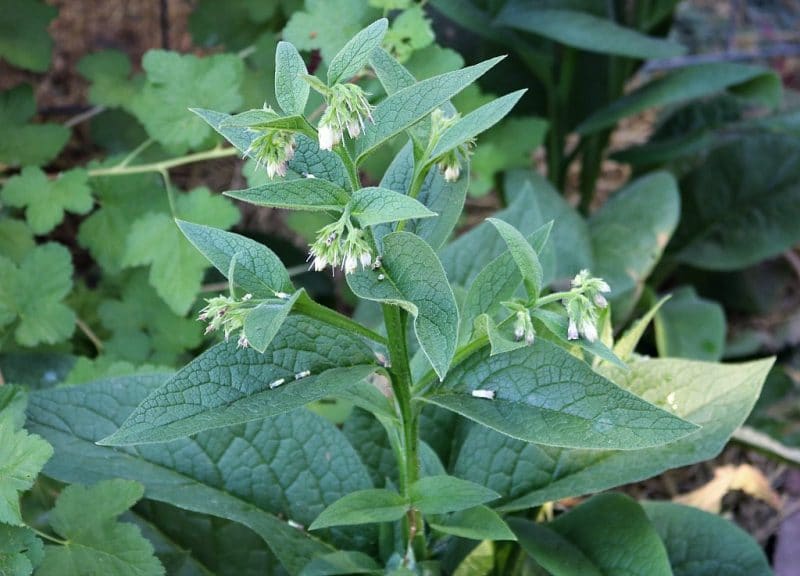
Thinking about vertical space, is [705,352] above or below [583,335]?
below

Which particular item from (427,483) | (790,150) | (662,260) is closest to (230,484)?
(427,483)

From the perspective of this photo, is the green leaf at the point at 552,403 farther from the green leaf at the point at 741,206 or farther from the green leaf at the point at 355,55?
the green leaf at the point at 741,206

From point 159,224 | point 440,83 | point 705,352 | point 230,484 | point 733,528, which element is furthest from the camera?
point 705,352

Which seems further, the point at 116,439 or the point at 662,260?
the point at 662,260

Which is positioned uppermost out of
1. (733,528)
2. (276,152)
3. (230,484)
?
(276,152)

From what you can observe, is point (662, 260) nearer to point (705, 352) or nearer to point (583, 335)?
point (705, 352)

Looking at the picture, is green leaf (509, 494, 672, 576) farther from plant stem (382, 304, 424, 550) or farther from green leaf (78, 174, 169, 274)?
green leaf (78, 174, 169, 274)

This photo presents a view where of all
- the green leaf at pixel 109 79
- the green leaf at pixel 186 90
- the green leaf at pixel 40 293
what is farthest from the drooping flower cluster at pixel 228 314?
the green leaf at pixel 109 79
